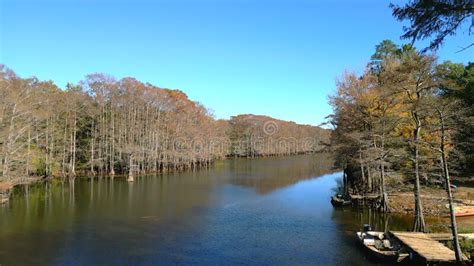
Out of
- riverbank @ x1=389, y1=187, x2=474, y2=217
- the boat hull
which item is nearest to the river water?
the boat hull

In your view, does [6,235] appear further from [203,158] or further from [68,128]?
[203,158]

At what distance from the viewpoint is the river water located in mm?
16281

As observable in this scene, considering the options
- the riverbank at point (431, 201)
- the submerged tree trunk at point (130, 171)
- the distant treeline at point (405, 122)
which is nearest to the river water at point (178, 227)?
the riverbank at point (431, 201)

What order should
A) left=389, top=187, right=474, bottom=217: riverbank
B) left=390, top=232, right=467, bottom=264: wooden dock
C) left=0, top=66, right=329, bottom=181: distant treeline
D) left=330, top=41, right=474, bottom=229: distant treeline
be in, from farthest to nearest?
left=0, top=66, right=329, bottom=181: distant treeline
left=389, top=187, right=474, bottom=217: riverbank
left=330, top=41, right=474, bottom=229: distant treeline
left=390, top=232, right=467, bottom=264: wooden dock

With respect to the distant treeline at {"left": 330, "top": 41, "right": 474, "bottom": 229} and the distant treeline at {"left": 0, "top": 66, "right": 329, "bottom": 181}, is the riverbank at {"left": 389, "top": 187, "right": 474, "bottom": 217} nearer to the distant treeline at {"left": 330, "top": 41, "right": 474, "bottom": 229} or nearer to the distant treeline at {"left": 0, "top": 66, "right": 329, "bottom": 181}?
the distant treeline at {"left": 330, "top": 41, "right": 474, "bottom": 229}

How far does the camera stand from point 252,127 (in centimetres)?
10038

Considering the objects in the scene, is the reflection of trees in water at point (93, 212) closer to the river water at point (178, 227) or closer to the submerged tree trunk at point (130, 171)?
the river water at point (178, 227)

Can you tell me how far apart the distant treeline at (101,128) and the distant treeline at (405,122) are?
27.7m

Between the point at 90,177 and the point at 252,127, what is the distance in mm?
59066

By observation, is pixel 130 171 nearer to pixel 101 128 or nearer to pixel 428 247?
pixel 101 128

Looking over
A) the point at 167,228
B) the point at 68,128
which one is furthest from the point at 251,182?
the point at 68,128

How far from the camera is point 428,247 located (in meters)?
14.8

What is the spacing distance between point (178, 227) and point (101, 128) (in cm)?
3363

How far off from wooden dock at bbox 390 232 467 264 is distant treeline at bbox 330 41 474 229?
5.64 ft
